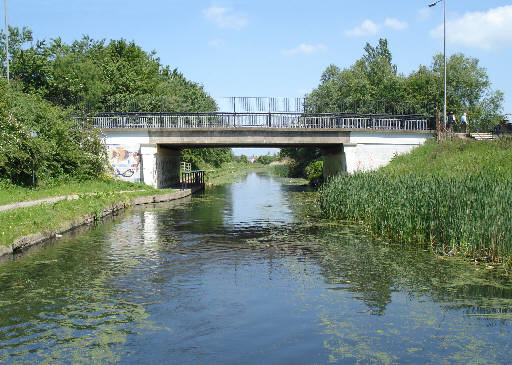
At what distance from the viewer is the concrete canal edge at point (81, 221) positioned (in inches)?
595

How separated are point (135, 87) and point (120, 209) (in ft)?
103

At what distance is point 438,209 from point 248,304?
7.88 meters

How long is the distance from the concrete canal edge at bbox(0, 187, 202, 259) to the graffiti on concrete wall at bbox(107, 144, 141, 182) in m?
4.00

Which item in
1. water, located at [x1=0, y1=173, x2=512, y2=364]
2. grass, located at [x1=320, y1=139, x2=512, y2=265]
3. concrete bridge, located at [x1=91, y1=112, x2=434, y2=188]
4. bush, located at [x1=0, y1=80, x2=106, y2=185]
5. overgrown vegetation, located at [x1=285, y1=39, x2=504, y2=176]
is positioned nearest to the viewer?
water, located at [x1=0, y1=173, x2=512, y2=364]

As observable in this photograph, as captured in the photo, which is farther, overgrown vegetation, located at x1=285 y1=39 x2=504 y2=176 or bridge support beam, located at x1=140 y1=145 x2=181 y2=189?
overgrown vegetation, located at x1=285 y1=39 x2=504 y2=176

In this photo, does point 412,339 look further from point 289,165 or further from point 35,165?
point 289,165

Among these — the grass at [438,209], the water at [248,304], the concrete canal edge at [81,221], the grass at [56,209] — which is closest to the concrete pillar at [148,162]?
the concrete canal edge at [81,221]

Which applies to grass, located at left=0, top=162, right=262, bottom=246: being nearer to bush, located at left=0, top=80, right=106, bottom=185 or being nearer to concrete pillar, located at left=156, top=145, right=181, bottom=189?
bush, located at left=0, top=80, right=106, bottom=185

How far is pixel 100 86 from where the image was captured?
50219 millimetres

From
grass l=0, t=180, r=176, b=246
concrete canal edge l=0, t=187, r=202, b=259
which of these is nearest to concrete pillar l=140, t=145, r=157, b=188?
concrete canal edge l=0, t=187, r=202, b=259

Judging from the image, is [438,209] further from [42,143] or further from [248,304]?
[42,143]

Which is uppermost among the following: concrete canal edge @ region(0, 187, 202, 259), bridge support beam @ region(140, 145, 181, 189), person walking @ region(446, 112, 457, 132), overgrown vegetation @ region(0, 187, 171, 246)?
person walking @ region(446, 112, 457, 132)

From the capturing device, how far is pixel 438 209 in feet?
50.9

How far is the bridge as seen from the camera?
37625 millimetres
